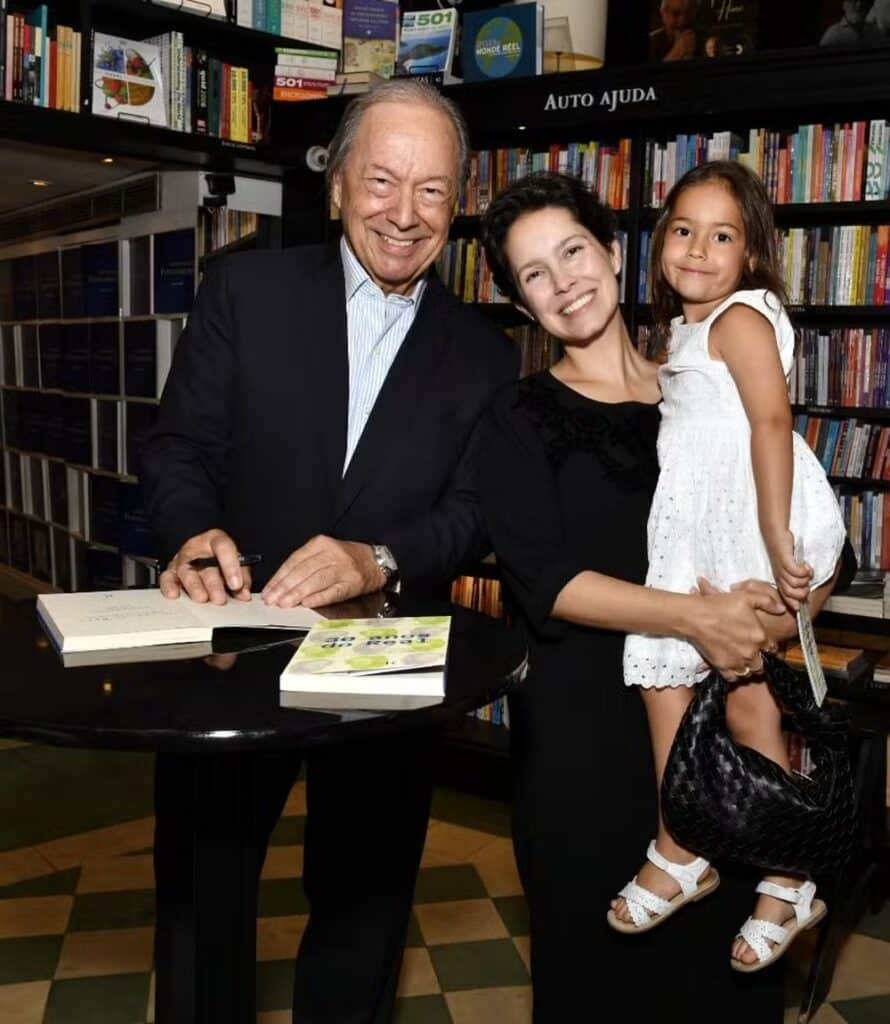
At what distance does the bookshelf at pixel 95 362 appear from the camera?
540 centimetres

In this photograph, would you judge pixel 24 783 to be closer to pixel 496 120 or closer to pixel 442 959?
pixel 442 959

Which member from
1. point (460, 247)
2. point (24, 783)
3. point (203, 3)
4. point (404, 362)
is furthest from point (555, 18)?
point (24, 783)

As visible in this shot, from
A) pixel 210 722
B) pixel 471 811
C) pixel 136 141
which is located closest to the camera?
pixel 210 722

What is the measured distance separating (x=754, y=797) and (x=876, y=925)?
1813 millimetres

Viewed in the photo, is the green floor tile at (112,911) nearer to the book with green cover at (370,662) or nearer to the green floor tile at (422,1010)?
the green floor tile at (422,1010)

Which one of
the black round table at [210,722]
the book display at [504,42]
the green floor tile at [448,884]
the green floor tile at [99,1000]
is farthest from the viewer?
the book display at [504,42]

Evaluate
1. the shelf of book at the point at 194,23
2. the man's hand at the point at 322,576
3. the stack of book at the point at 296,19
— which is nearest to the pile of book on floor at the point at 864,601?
the man's hand at the point at 322,576

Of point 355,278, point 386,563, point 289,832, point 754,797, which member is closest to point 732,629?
point 754,797

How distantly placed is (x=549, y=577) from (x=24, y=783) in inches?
112

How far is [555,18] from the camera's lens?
154 inches

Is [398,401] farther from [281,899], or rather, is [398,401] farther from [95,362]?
[95,362]

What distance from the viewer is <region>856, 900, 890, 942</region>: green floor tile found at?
2996 millimetres

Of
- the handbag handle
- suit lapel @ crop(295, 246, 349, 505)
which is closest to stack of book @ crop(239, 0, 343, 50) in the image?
suit lapel @ crop(295, 246, 349, 505)

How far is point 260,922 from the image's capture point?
289 centimetres
